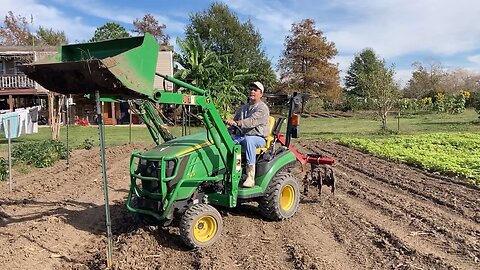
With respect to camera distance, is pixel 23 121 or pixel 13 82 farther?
pixel 13 82

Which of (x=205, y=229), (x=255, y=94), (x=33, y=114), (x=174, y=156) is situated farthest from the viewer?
(x=33, y=114)

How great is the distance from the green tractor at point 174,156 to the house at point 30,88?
24.7m

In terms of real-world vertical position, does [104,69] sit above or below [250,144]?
above

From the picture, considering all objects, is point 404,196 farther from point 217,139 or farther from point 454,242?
point 217,139

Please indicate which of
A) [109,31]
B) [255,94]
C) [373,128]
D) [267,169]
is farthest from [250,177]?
[109,31]

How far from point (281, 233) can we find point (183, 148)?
68.4 inches

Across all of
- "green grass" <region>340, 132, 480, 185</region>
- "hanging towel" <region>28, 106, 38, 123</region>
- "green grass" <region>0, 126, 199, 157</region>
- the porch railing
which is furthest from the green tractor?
the porch railing

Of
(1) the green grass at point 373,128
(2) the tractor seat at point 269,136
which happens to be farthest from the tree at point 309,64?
(2) the tractor seat at point 269,136

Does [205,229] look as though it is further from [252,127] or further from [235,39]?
[235,39]

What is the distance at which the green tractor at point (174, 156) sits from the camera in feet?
15.7

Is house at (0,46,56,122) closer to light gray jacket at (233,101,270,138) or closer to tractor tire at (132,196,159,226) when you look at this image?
tractor tire at (132,196,159,226)

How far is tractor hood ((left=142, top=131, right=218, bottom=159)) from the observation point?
5781 millimetres

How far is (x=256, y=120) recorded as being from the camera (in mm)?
6516

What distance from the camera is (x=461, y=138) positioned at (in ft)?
56.6
